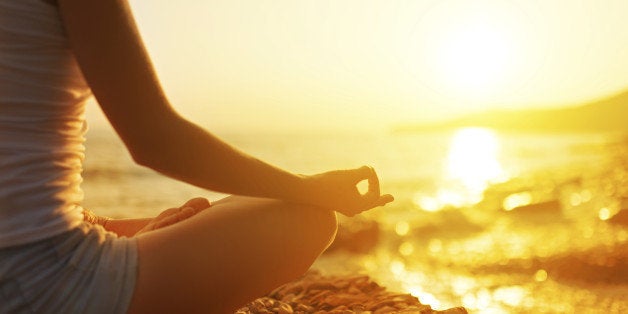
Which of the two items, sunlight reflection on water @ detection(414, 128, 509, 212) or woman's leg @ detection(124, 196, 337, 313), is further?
sunlight reflection on water @ detection(414, 128, 509, 212)

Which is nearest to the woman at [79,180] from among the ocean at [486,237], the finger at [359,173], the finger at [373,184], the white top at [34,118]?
the white top at [34,118]

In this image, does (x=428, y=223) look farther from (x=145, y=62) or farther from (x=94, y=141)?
(x=94, y=141)

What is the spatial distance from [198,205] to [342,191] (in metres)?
0.52

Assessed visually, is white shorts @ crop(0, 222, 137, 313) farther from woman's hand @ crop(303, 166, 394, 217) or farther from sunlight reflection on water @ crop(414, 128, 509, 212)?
sunlight reflection on water @ crop(414, 128, 509, 212)

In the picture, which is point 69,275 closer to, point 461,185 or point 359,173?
point 359,173

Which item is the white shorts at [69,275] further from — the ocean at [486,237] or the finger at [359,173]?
the ocean at [486,237]

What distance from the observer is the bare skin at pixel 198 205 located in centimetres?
168

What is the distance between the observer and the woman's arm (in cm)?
165

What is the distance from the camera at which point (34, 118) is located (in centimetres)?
167

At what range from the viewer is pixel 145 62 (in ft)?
5.73

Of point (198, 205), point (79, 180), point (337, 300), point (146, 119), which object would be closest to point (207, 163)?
point (146, 119)

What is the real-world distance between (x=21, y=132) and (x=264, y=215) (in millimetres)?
746

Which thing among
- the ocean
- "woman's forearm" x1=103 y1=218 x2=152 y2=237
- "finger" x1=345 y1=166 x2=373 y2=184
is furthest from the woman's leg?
the ocean

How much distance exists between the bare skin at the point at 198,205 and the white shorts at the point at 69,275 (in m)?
0.05
